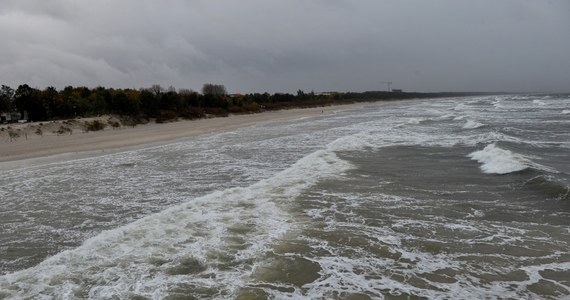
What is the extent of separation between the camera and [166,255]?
22.0 ft

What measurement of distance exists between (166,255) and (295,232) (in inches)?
92.6

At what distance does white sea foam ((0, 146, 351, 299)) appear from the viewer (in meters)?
5.56

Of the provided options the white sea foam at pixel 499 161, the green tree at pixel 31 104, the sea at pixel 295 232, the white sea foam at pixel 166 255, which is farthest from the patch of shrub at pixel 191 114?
the white sea foam at pixel 166 255

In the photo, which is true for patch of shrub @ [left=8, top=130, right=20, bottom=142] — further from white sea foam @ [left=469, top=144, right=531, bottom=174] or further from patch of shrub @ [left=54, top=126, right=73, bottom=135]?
white sea foam @ [left=469, top=144, right=531, bottom=174]

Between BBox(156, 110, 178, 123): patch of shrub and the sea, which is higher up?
BBox(156, 110, 178, 123): patch of shrub

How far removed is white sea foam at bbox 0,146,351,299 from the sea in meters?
0.03

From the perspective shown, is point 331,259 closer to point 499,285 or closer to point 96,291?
point 499,285

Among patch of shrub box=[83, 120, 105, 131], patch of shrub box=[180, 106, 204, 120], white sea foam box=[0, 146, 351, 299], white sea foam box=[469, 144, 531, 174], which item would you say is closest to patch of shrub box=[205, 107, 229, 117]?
patch of shrub box=[180, 106, 204, 120]

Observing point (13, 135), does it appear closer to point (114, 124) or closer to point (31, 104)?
point (114, 124)

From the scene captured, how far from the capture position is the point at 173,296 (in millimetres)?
5270

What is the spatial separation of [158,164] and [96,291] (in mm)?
12172

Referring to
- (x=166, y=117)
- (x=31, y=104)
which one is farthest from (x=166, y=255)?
(x=31, y=104)

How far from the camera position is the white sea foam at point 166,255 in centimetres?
556

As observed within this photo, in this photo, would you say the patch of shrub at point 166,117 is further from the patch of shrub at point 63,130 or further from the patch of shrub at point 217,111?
the patch of shrub at point 63,130
